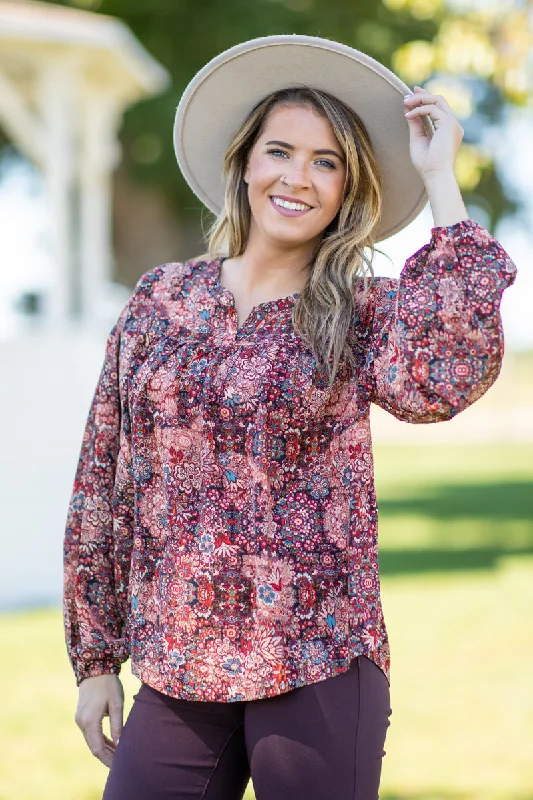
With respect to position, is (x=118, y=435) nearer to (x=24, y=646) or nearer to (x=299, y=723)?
(x=299, y=723)

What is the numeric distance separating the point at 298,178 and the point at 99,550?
2.98ft

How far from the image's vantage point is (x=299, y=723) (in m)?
2.29

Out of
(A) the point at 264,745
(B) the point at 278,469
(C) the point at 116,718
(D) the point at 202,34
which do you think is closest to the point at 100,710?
(C) the point at 116,718

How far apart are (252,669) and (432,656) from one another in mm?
4619

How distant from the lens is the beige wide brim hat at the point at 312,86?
8.32ft

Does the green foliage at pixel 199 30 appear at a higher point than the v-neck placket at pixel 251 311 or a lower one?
higher

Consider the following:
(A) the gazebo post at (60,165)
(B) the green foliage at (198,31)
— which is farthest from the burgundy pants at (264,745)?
(B) the green foliage at (198,31)

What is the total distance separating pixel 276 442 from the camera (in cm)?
234

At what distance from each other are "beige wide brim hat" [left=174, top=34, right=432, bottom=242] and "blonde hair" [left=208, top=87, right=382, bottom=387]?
0.03m

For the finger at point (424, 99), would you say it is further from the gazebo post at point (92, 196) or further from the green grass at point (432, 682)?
the gazebo post at point (92, 196)

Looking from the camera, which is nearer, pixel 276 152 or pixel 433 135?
pixel 433 135

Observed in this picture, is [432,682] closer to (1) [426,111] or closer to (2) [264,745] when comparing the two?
(2) [264,745]

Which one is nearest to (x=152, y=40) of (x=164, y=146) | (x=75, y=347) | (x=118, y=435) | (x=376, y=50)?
(x=164, y=146)

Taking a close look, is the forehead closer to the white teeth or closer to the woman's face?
the woman's face
